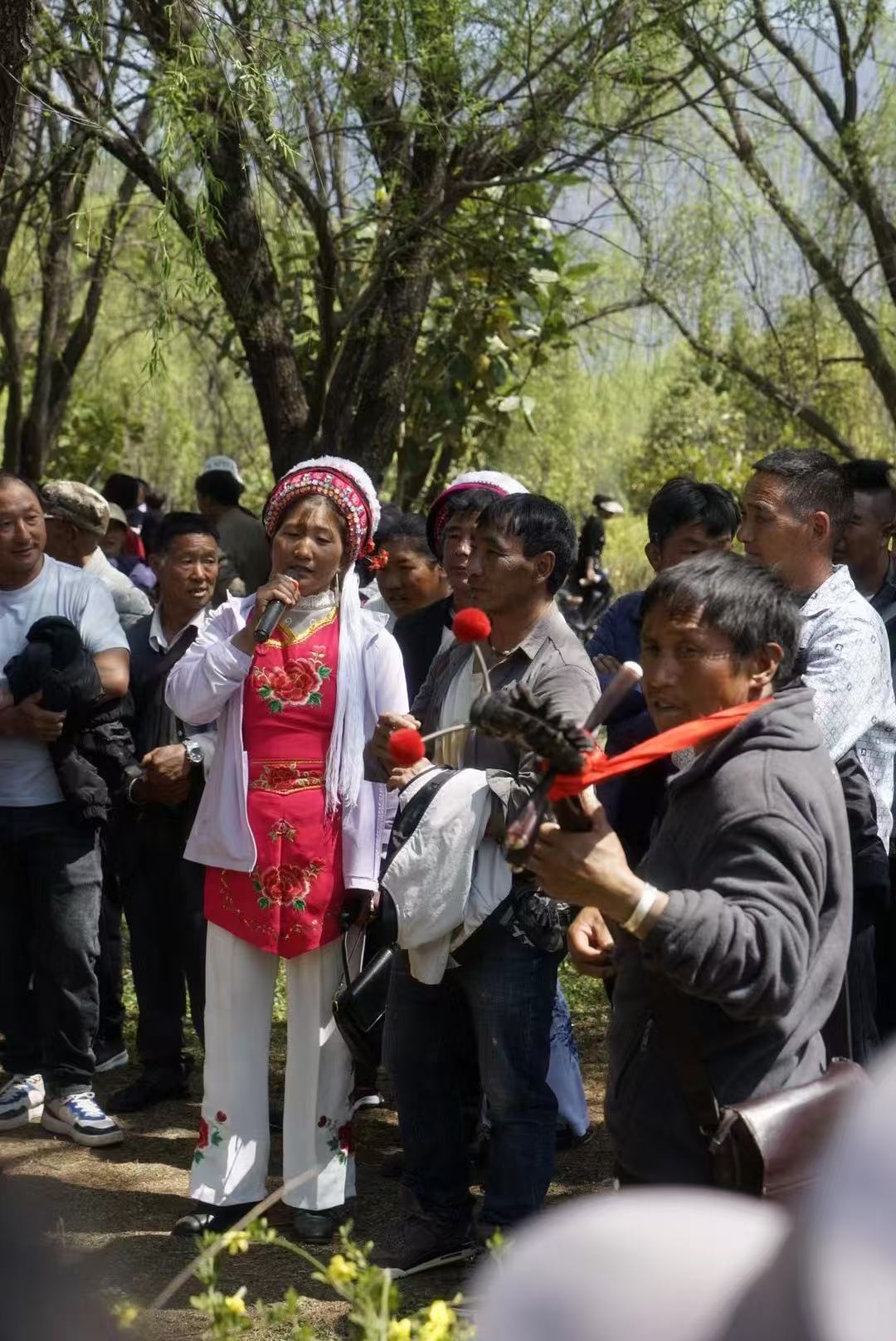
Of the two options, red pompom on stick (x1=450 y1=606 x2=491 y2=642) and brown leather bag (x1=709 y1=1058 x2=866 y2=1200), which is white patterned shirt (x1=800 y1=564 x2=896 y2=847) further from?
brown leather bag (x1=709 y1=1058 x2=866 y2=1200)

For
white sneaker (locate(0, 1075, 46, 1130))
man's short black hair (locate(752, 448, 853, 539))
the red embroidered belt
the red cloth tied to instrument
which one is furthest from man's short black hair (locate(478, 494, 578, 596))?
white sneaker (locate(0, 1075, 46, 1130))

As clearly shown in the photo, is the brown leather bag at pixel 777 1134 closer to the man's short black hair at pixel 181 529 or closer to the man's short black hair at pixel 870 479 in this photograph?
the man's short black hair at pixel 870 479

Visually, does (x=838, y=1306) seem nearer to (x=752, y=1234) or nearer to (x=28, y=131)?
(x=752, y=1234)

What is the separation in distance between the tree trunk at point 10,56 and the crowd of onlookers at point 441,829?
119 cm

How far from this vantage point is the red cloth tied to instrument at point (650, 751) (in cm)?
244

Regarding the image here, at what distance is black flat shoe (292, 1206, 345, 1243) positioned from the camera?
14.7ft

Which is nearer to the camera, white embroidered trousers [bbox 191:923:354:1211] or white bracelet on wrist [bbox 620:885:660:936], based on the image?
white bracelet on wrist [bbox 620:885:660:936]

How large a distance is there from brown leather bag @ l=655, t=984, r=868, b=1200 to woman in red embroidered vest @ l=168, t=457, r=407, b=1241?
212cm

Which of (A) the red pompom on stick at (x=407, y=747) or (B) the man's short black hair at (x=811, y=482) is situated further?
(B) the man's short black hair at (x=811, y=482)

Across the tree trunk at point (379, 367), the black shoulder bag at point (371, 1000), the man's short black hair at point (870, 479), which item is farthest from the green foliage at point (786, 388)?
the black shoulder bag at point (371, 1000)

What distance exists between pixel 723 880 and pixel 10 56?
324cm

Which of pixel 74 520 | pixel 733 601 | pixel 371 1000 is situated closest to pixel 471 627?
pixel 733 601

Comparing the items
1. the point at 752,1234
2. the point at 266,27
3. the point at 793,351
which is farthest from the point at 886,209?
the point at 752,1234

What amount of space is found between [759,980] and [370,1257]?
2.33 meters
